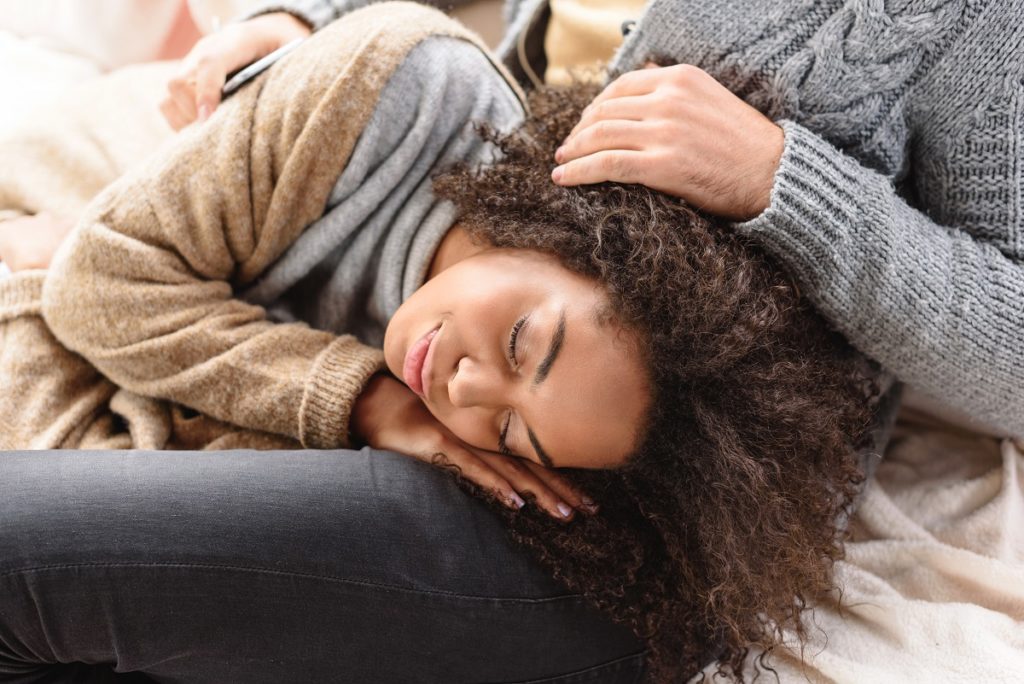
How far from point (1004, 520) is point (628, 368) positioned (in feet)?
2.10

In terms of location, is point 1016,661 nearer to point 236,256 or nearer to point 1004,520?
point 1004,520

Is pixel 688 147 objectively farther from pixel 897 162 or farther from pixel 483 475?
pixel 483 475

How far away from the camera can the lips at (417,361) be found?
38.6 inches

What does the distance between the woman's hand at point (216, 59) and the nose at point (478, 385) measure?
0.57 metres

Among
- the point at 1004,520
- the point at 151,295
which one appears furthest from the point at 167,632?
the point at 1004,520

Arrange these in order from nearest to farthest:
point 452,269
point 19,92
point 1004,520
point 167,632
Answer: point 167,632, point 452,269, point 1004,520, point 19,92

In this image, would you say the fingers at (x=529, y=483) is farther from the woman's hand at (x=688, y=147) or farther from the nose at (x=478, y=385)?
the woman's hand at (x=688, y=147)

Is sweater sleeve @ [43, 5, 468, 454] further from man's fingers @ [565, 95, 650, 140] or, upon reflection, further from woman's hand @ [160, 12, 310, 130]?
man's fingers @ [565, 95, 650, 140]

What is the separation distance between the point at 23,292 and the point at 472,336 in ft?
2.19

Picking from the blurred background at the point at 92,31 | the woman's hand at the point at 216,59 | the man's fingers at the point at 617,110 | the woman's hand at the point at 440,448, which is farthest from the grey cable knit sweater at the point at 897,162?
the blurred background at the point at 92,31

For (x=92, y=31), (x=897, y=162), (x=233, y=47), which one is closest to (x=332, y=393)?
(x=233, y=47)

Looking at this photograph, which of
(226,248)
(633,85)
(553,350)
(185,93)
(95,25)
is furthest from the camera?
(95,25)

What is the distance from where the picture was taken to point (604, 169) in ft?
3.13

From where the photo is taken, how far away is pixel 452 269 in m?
1.01
